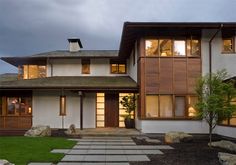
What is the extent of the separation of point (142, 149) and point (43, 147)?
4.06 metres

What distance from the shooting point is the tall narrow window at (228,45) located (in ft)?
74.4

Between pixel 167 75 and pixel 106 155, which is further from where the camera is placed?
pixel 167 75

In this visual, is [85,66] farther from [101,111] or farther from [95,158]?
[95,158]

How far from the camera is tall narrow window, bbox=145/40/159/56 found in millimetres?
22172

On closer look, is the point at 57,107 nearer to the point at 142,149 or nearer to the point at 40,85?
the point at 40,85

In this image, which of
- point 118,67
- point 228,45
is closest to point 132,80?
point 118,67

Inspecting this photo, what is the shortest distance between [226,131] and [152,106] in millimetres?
4365

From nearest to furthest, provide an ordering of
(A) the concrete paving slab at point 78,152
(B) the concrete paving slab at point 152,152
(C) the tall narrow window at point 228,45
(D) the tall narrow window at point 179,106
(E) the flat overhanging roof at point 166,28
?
1. (A) the concrete paving slab at point 78,152
2. (B) the concrete paving slab at point 152,152
3. (E) the flat overhanging roof at point 166,28
4. (D) the tall narrow window at point 179,106
5. (C) the tall narrow window at point 228,45

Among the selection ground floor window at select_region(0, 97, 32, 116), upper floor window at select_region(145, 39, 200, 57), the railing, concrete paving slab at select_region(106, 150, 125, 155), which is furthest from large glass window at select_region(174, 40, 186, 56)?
the railing

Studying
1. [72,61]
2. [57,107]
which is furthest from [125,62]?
[57,107]

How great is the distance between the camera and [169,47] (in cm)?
2228

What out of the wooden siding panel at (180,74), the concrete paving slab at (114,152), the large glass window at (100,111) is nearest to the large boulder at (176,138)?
the wooden siding panel at (180,74)

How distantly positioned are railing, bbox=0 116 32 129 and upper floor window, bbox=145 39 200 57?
1079 cm

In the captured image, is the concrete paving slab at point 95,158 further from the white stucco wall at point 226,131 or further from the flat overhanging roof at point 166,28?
the flat overhanging roof at point 166,28
